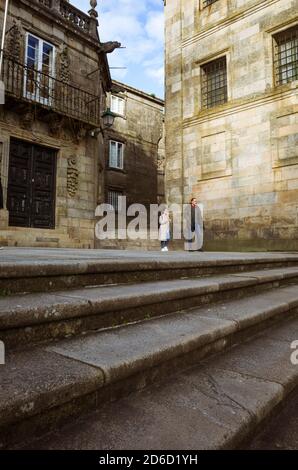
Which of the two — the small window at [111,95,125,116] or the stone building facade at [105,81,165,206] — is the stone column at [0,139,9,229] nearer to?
the stone building facade at [105,81,165,206]

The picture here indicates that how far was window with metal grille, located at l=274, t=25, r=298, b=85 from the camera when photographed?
10.1 meters

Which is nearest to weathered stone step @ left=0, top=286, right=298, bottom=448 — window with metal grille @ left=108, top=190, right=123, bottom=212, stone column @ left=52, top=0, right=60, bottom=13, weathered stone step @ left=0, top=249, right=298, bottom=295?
weathered stone step @ left=0, top=249, right=298, bottom=295

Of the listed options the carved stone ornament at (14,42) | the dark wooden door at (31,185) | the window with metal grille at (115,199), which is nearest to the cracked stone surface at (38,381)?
the dark wooden door at (31,185)

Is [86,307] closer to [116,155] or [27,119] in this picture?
[27,119]

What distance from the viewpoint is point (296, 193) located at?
9523 millimetres

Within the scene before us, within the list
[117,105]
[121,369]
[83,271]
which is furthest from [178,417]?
[117,105]

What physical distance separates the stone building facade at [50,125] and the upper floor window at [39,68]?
0.03 m

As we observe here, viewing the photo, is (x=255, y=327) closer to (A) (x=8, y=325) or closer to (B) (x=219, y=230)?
(A) (x=8, y=325)

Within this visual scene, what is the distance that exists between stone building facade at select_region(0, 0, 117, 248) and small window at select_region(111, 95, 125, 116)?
6.12m

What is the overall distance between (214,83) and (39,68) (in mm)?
6588

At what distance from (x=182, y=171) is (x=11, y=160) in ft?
20.4

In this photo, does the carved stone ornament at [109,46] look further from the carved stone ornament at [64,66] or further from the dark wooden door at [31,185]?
the dark wooden door at [31,185]

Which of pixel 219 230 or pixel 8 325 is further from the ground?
pixel 219 230

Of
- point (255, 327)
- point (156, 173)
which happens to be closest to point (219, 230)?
point (255, 327)
